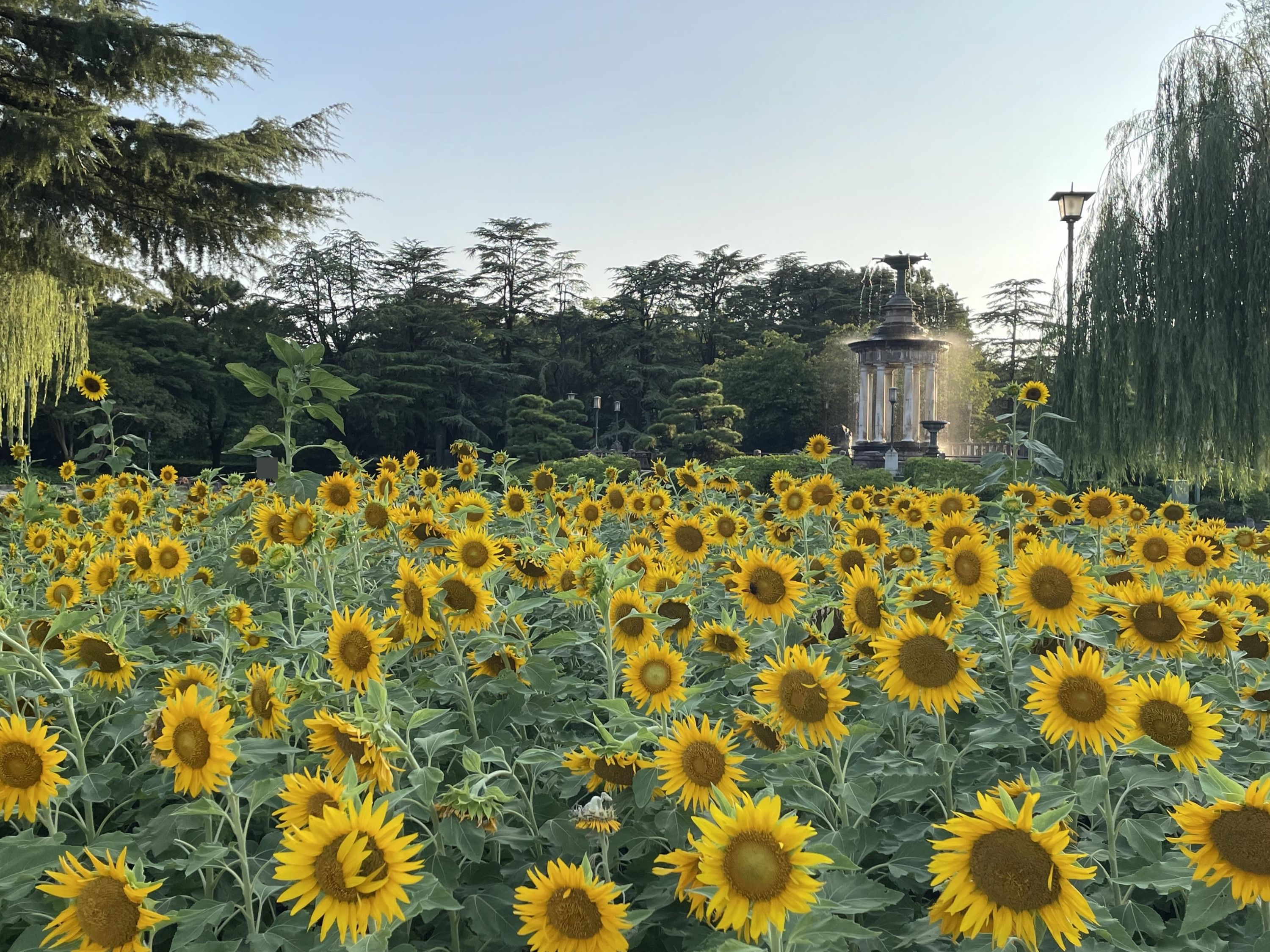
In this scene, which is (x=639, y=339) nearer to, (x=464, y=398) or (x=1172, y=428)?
(x=464, y=398)

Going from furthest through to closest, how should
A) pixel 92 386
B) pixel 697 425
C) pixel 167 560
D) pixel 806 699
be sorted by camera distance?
1. pixel 697 425
2. pixel 92 386
3. pixel 167 560
4. pixel 806 699

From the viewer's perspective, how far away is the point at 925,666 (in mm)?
1522

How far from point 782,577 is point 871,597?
23 cm

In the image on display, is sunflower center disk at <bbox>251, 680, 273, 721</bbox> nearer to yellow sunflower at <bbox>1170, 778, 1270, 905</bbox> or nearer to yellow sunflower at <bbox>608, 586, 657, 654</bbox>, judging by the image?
yellow sunflower at <bbox>608, 586, 657, 654</bbox>

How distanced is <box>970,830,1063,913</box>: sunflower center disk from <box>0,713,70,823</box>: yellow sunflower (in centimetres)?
137

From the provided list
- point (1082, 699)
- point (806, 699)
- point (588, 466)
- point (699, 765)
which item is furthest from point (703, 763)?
point (588, 466)

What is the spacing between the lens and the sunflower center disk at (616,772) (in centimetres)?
142

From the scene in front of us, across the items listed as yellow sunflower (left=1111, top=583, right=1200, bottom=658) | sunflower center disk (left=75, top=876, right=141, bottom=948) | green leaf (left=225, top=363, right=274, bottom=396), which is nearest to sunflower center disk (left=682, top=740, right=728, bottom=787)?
sunflower center disk (left=75, top=876, right=141, bottom=948)

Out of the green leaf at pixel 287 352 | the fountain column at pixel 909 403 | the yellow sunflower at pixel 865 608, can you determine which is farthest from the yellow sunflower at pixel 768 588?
the fountain column at pixel 909 403

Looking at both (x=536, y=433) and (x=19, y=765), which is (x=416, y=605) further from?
(x=536, y=433)

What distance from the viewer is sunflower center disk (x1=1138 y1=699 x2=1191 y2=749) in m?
1.33

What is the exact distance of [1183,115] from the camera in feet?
32.5

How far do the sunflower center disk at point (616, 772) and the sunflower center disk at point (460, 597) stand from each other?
0.52 meters

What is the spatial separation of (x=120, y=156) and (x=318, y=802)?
1512cm
